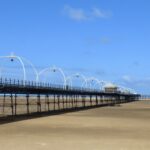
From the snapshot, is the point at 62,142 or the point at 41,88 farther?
the point at 41,88

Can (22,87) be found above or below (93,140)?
above

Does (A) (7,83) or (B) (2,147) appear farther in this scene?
(A) (7,83)

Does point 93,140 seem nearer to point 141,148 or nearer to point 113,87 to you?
point 141,148

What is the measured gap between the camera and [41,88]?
59.5 m

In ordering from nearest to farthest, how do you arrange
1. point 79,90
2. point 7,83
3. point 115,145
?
point 115,145 < point 7,83 < point 79,90

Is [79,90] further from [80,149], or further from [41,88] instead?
[80,149]

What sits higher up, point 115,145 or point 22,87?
point 22,87

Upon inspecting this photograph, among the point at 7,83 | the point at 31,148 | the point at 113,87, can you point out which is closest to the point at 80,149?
the point at 31,148

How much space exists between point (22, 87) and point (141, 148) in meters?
30.0

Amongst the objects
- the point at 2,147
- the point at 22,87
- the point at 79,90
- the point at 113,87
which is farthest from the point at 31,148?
the point at 113,87

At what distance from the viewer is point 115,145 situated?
70.0 feet

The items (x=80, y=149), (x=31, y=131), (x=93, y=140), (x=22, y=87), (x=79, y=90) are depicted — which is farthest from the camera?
(x=79, y=90)

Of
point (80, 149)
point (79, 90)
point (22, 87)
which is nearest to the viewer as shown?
point (80, 149)

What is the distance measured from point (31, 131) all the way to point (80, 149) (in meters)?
8.45
